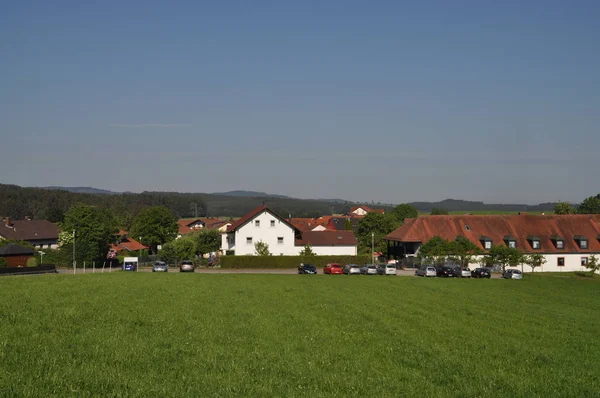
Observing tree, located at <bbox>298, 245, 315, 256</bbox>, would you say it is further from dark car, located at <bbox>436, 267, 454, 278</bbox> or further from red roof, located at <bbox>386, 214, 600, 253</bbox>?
dark car, located at <bbox>436, 267, 454, 278</bbox>

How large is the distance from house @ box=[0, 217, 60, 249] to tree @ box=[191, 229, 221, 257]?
94.2ft

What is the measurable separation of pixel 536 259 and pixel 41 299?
56.3m

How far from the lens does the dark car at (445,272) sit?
6202 centimetres

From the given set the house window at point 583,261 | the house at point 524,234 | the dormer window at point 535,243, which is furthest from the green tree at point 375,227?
the house window at point 583,261

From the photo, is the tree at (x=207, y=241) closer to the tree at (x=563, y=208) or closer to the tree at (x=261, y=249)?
the tree at (x=261, y=249)

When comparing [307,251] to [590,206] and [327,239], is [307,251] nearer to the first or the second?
[327,239]

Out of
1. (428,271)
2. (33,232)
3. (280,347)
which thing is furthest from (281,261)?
(280,347)

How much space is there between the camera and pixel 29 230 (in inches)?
4759

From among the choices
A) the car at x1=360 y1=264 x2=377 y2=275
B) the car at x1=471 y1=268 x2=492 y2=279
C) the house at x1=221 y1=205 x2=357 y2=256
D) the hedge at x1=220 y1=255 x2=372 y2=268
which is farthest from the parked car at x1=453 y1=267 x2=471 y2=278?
the house at x1=221 y1=205 x2=357 y2=256

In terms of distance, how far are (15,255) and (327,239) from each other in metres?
40.9

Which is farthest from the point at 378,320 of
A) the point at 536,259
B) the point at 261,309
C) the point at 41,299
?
the point at 536,259

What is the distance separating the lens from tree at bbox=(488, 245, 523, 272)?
66812 millimetres

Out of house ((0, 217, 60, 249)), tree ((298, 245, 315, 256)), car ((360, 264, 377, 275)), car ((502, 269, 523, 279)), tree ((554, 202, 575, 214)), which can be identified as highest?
tree ((554, 202, 575, 214))

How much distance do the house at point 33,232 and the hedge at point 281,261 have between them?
50.9m
